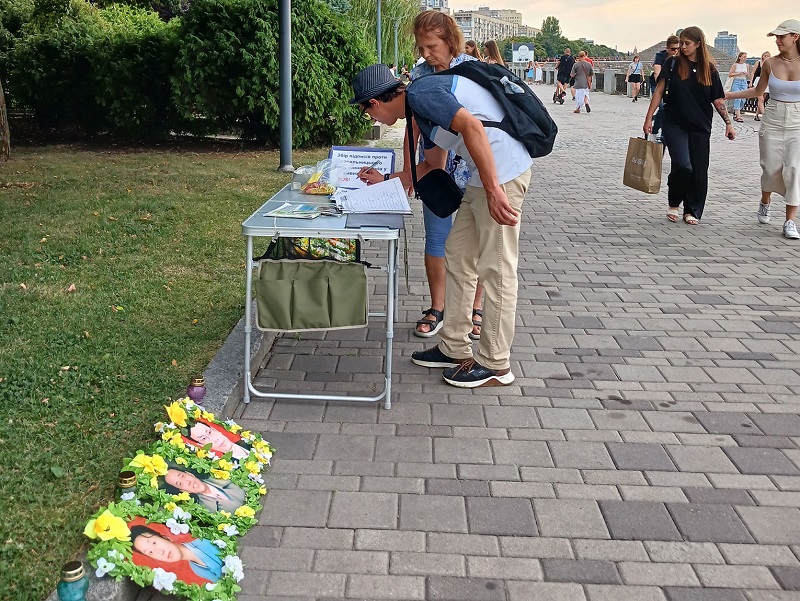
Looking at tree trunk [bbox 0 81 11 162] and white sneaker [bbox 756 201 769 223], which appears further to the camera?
tree trunk [bbox 0 81 11 162]

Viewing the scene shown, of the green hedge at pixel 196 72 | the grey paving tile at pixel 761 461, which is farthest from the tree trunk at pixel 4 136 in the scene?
the grey paving tile at pixel 761 461

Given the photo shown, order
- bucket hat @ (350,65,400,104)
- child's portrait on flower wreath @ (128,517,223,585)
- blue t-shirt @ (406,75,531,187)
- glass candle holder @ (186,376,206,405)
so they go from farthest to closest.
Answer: bucket hat @ (350,65,400,104)
glass candle holder @ (186,376,206,405)
blue t-shirt @ (406,75,531,187)
child's portrait on flower wreath @ (128,517,223,585)

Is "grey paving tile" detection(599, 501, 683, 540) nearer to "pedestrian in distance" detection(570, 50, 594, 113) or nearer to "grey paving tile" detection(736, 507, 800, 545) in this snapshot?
"grey paving tile" detection(736, 507, 800, 545)

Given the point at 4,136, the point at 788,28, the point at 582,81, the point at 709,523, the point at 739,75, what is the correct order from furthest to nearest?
the point at 582,81
the point at 739,75
the point at 4,136
the point at 788,28
the point at 709,523

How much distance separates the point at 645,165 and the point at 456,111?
18.1ft

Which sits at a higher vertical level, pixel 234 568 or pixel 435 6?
pixel 435 6

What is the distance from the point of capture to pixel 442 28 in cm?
456

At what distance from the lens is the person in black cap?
397 centimetres

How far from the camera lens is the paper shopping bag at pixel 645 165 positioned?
28.9 feet

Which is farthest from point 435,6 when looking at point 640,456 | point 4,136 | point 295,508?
point 295,508

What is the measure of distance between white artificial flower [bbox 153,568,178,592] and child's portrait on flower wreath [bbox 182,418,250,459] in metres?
0.89

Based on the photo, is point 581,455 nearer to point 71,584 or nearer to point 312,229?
point 312,229

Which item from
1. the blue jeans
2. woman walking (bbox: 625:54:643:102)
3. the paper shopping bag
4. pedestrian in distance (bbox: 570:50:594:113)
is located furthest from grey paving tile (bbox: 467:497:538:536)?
woman walking (bbox: 625:54:643:102)

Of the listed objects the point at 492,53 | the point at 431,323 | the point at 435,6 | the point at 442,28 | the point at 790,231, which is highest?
the point at 435,6
